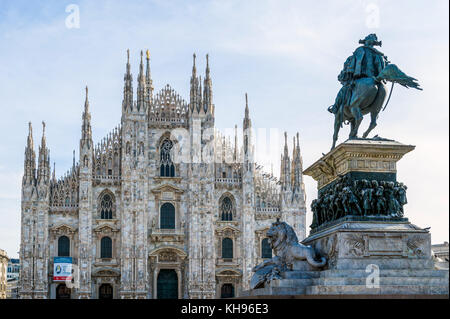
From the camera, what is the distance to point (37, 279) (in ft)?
160

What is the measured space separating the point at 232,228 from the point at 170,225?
4465 mm

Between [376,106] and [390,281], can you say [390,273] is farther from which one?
[376,106]

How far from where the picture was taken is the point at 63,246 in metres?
50.2

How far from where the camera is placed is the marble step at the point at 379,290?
37.8 feet

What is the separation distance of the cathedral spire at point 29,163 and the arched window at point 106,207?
17.0 ft

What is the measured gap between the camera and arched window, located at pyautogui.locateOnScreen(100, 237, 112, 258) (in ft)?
165

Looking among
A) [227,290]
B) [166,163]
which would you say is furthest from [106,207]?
[227,290]

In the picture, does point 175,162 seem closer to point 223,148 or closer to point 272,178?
point 223,148

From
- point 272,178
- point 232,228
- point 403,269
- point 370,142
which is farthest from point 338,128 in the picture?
point 272,178

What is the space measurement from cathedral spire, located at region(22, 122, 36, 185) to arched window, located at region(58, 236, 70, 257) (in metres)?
4.61

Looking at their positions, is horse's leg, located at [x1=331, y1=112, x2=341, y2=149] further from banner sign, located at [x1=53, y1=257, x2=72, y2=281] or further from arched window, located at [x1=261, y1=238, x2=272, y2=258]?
arched window, located at [x1=261, y1=238, x2=272, y2=258]

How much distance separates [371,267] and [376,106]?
3300 millimetres

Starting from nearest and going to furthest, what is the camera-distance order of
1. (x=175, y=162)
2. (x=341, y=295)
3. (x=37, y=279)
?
(x=341, y=295) < (x=37, y=279) < (x=175, y=162)

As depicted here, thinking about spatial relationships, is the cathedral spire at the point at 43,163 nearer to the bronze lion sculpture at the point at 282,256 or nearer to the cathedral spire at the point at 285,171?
the cathedral spire at the point at 285,171
